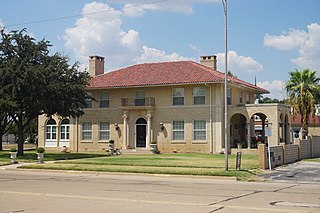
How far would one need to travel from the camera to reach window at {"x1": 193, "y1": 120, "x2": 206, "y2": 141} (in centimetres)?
4312

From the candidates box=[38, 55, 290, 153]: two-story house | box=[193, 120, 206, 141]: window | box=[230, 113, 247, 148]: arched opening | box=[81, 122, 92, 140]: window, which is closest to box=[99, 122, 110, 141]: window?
box=[38, 55, 290, 153]: two-story house

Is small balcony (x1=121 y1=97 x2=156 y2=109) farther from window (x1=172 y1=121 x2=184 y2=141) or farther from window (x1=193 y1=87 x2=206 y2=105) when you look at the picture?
window (x1=193 y1=87 x2=206 y2=105)

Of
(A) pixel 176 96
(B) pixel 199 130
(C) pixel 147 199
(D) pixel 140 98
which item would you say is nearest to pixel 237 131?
(B) pixel 199 130

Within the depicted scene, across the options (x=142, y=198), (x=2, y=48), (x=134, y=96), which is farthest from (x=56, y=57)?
(x=142, y=198)

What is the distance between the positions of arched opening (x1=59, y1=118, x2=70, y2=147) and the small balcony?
7252 mm

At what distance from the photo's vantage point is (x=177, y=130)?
44312 millimetres

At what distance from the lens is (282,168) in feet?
90.6

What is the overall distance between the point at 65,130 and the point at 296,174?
30504 mm

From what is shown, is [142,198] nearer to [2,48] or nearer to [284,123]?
[2,48]

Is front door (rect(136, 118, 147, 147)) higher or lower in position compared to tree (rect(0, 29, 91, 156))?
lower

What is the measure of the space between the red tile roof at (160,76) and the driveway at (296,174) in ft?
46.5

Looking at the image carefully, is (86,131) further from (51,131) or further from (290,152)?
(290,152)

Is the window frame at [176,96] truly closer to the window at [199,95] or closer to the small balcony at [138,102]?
the window at [199,95]

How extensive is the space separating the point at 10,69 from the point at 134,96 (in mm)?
13962
